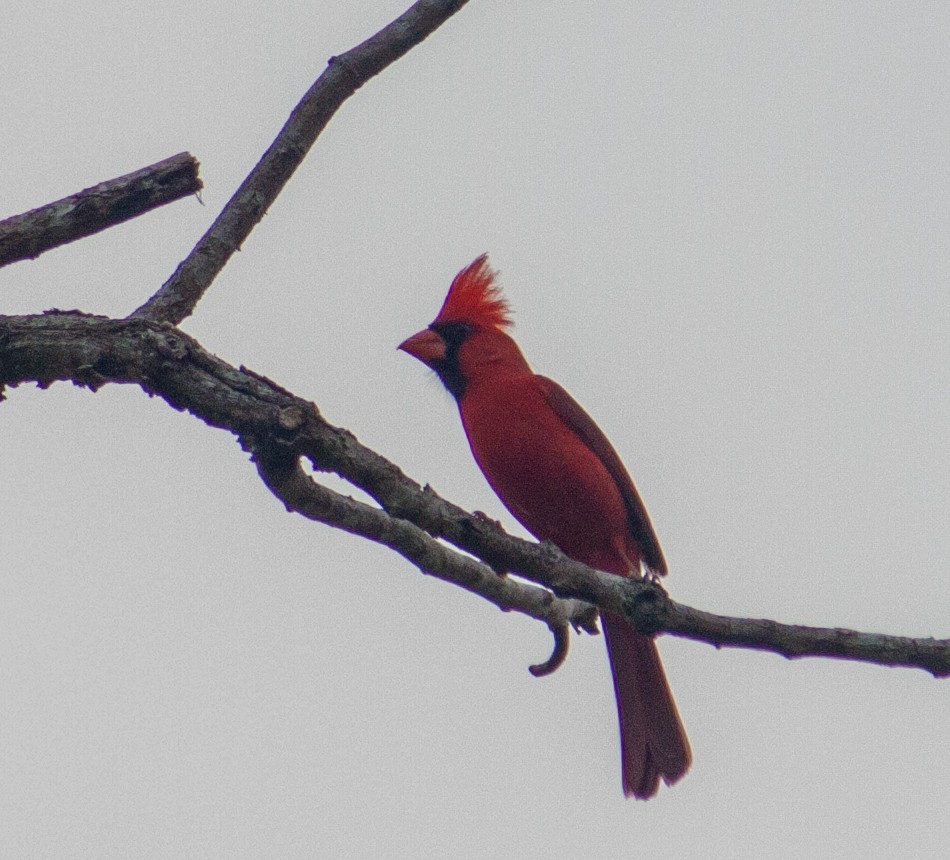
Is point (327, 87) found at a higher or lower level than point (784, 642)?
higher

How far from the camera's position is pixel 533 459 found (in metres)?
4.06

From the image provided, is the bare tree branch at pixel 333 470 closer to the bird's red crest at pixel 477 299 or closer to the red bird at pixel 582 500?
the red bird at pixel 582 500

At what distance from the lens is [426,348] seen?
15.2 feet

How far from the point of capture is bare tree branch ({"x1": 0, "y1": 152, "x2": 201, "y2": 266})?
2.26 m

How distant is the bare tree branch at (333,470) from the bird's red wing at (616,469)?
1.84 m

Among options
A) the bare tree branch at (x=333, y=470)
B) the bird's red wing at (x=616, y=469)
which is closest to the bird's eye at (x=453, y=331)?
the bird's red wing at (x=616, y=469)

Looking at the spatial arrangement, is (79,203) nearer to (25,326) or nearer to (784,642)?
(25,326)

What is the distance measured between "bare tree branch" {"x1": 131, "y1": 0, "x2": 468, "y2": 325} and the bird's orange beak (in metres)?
1.96

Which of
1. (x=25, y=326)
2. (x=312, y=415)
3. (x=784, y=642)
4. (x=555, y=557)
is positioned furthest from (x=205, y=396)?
(x=784, y=642)

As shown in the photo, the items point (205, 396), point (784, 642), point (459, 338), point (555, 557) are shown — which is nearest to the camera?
point (205, 396)

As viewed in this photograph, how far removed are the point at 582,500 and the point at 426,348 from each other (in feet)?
3.18

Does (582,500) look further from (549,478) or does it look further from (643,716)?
(643,716)

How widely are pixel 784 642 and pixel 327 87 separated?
152 cm

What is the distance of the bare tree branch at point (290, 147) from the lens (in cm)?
251
